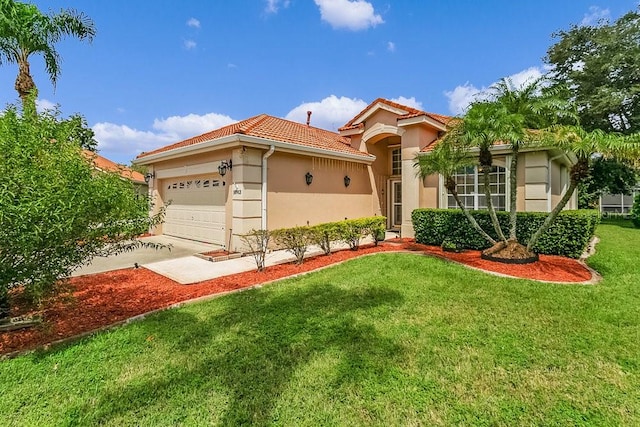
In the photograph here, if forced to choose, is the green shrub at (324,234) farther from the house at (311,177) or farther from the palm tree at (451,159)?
the palm tree at (451,159)

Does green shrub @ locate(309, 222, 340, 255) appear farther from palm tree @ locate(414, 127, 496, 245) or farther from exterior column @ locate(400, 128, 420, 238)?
exterior column @ locate(400, 128, 420, 238)

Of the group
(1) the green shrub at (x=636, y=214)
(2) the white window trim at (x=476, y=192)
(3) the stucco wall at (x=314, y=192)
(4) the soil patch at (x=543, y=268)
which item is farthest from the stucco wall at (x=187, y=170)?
(1) the green shrub at (x=636, y=214)

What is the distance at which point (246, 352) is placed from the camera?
161 inches

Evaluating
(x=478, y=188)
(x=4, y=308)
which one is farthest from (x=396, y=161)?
(x=4, y=308)

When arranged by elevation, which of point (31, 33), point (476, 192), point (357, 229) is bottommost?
point (357, 229)

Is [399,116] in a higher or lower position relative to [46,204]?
higher

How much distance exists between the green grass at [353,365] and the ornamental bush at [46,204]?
4.07ft

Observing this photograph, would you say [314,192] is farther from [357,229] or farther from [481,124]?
[481,124]

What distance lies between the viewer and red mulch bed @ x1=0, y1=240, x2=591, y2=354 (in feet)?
16.2

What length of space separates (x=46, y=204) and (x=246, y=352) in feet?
10.6

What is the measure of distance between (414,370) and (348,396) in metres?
0.92

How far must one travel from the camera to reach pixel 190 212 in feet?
45.2

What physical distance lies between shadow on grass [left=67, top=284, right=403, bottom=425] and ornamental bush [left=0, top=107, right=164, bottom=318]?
5.35 feet

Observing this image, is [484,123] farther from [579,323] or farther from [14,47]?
[14,47]
